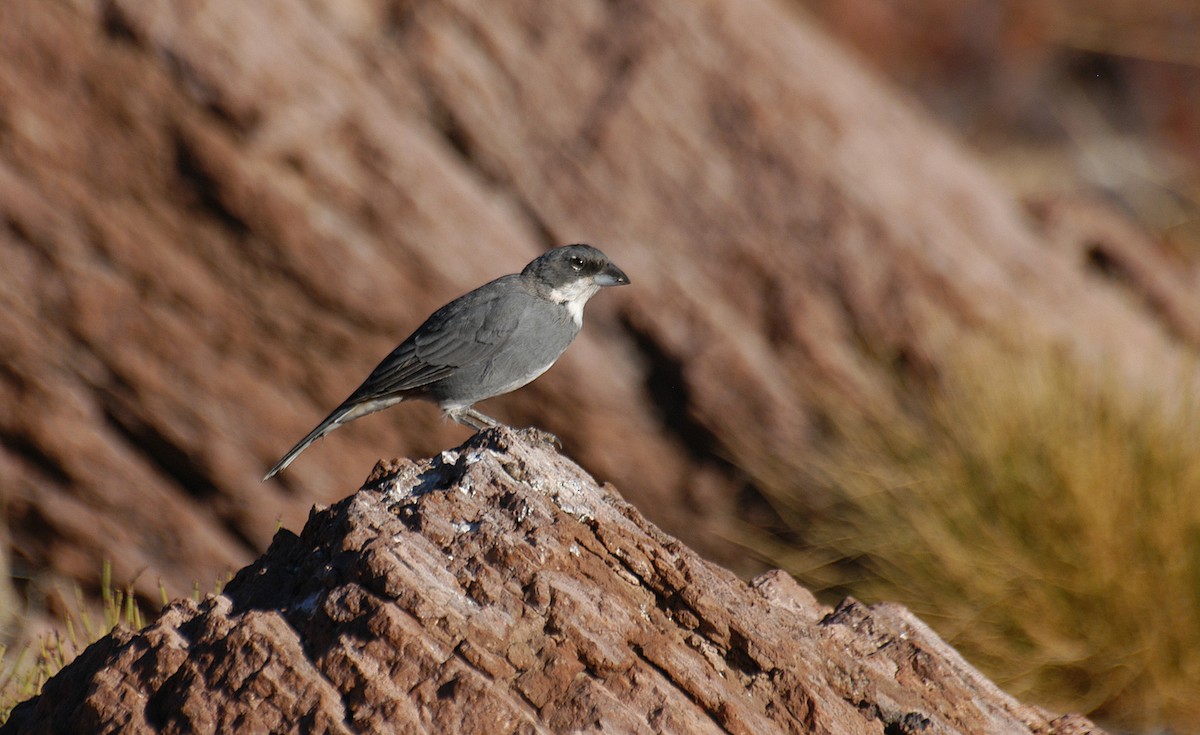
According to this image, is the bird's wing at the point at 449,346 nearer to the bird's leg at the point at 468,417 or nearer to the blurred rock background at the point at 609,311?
the bird's leg at the point at 468,417

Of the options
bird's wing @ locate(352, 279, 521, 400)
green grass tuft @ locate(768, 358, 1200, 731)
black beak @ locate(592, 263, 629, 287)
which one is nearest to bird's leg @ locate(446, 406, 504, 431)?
bird's wing @ locate(352, 279, 521, 400)

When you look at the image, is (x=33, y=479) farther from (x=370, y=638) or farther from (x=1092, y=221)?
(x=1092, y=221)

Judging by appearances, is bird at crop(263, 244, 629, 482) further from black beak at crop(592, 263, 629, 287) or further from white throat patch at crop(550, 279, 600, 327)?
black beak at crop(592, 263, 629, 287)

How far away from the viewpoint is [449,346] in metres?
6.42

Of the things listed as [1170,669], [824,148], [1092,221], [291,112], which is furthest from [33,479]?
[1092,221]

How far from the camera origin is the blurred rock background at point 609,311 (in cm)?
746

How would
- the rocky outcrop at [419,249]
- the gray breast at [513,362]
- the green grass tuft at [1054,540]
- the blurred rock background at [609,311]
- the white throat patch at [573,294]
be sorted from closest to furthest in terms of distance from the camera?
1. the gray breast at [513,362]
2. the white throat patch at [573,294]
3. the green grass tuft at [1054,540]
4. the blurred rock background at [609,311]
5. the rocky outcrop at [419,249]

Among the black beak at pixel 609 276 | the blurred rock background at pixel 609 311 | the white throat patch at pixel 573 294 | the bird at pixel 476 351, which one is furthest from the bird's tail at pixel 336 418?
the blurred rock background at pixel 609 311

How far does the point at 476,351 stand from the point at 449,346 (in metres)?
0.15

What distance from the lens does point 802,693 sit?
387cm

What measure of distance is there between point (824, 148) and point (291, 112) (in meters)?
4.13

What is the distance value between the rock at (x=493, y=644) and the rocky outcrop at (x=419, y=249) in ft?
14.4

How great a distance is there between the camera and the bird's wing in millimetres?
6410

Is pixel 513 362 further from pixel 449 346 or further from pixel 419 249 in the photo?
pixel 419 249
